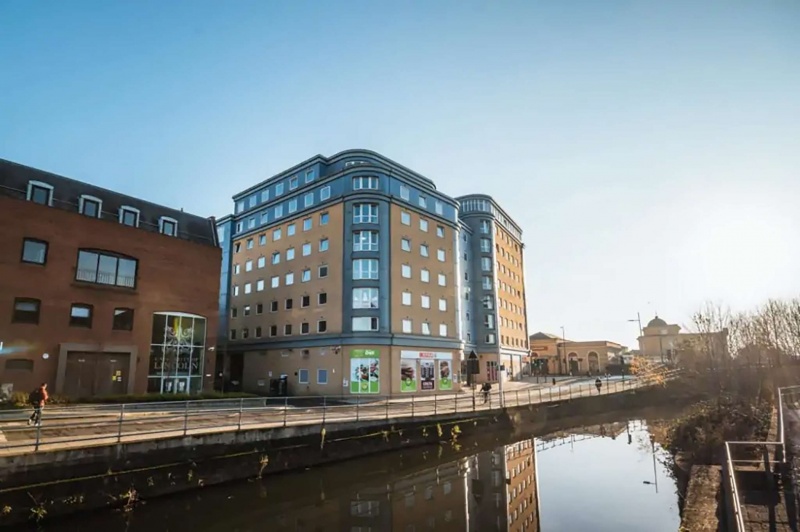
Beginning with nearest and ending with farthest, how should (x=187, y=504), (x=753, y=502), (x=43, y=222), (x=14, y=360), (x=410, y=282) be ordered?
(x=753, y=502) → (x=187, y=504) → (x=14, y=360) → (x=43, y=222) → (x=410, y=282)

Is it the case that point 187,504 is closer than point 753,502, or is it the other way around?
point 753,502

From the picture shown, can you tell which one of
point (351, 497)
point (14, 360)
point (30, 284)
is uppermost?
point (30, 284)

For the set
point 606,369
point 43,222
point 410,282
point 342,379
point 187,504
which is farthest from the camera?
point 606,369

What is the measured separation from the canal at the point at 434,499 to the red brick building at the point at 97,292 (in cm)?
1631

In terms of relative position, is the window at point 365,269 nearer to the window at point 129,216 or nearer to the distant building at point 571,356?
the window at point 129,216

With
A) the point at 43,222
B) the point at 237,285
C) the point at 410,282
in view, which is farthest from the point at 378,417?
the point at 237,285

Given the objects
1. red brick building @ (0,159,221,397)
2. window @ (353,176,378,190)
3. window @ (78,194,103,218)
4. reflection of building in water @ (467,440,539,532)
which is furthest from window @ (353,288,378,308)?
window @ (78,194,103,218)

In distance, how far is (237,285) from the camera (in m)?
49.3

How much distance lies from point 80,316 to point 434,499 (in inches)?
909

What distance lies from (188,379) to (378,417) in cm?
1603

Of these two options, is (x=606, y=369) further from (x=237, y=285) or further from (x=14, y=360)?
(x=14, y=360)

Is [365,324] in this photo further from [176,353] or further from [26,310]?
[26,310]

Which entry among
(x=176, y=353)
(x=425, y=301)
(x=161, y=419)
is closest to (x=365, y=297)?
(x=425, y=301)

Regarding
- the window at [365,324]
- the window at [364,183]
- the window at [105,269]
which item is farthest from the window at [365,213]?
the window at [105,269]
